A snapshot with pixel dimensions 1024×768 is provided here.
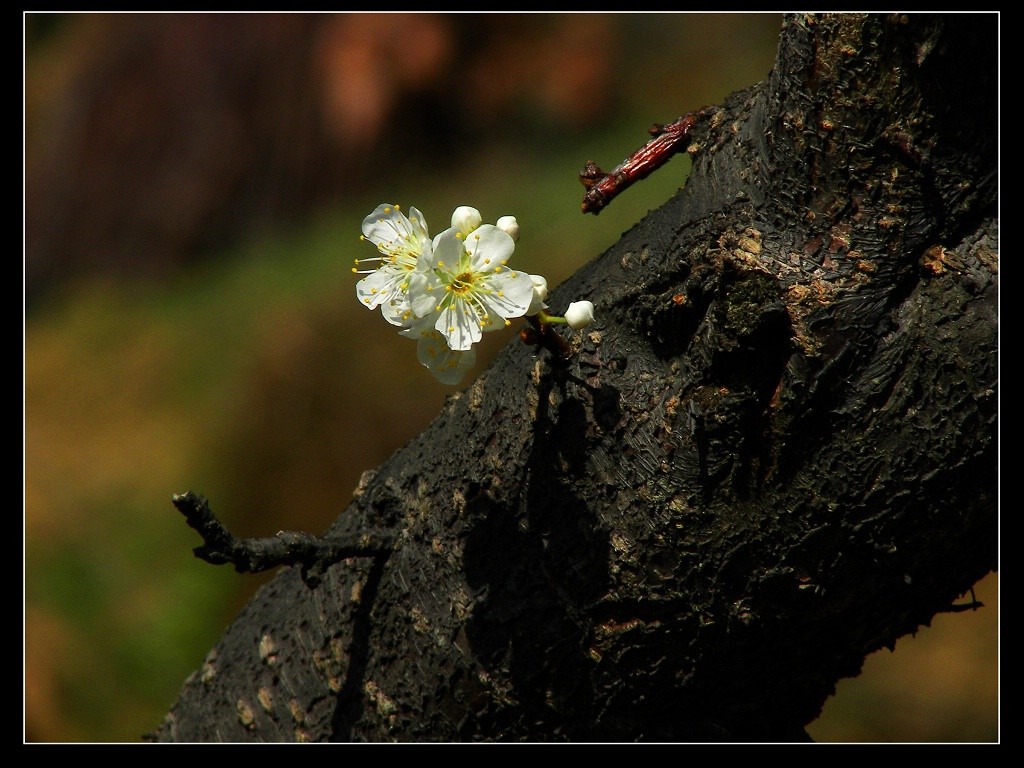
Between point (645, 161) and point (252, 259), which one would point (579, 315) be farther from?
point (252, 259)

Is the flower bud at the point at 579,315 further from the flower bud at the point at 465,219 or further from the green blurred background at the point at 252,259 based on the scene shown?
the green blurred background at the point at 252,259

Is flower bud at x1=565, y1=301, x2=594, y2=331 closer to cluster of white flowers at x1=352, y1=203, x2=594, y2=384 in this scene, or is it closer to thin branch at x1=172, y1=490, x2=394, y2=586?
cluster of white flowers at x1=352, y1=203, x2=594, y2=384

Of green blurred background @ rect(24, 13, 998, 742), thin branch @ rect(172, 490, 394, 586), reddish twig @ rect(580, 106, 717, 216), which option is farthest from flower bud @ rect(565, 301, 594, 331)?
green blurred background @ rect(24, 13, 998, 742)

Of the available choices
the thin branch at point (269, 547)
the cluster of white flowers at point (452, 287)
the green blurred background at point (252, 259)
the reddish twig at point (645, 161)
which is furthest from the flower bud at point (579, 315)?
the green blurred background at point (252, 259)

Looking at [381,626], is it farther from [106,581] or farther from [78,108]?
[78,108]

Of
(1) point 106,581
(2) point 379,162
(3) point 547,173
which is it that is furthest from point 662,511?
(2) point 379,162
